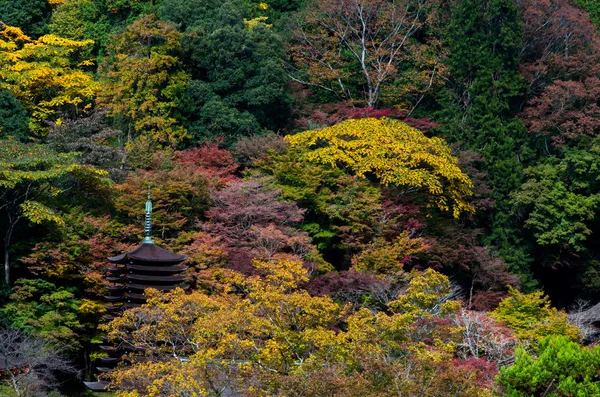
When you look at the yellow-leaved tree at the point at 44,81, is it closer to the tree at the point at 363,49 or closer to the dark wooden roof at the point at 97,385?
the tree at the point at 363,49

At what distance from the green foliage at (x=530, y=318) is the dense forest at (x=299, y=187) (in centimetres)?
8

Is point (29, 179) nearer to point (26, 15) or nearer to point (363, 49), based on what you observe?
point (363, 49)

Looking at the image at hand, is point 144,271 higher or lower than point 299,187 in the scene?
lower

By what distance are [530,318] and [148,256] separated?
31.4ft

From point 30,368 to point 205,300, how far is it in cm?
493

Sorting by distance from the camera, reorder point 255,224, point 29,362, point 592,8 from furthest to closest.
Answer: point 592,8
point 255,224
point 29,362

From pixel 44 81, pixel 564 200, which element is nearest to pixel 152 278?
pixel 44 81

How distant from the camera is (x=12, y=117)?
34531 millimetres

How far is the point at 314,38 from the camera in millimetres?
39719

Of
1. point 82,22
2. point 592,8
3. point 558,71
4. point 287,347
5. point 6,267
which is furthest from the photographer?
point 82,22

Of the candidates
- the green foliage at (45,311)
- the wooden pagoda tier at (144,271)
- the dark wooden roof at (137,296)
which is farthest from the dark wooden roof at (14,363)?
the dark wooden roof at (137,296)

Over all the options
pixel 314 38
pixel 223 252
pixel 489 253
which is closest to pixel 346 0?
pixel 314 38

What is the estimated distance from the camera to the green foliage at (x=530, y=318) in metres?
26.9

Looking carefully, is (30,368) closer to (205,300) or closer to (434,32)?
(205,300)
